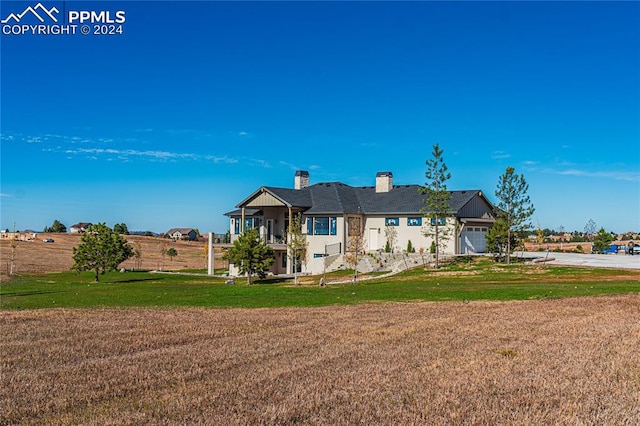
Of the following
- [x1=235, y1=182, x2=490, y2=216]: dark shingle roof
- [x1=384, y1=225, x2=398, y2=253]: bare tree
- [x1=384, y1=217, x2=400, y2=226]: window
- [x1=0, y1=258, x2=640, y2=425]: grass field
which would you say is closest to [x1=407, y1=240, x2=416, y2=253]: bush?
[x1=384, y1=225, x2=398, y2=253]: bare tree

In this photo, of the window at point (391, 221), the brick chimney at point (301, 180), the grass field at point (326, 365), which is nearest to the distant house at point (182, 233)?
the brick chimney at point (301, 180)

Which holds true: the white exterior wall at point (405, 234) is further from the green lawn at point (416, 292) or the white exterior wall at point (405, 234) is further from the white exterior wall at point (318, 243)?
the green lawn at point (416, 292)

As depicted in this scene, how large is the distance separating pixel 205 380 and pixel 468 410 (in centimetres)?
402

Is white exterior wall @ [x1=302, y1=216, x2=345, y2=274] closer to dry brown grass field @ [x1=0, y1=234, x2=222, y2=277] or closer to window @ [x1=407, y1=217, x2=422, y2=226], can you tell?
window @ [x1=407, y1=217, x2=422, y2=226]

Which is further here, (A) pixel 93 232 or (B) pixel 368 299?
(A) pixel 93 232

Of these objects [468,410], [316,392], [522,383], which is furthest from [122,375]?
[522,383]

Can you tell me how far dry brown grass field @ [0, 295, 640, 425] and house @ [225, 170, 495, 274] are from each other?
32825 millimetres

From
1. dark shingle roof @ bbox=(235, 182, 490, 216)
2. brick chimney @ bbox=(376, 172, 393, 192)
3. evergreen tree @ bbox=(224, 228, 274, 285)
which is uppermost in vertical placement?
brick chimney @ bbox=(376, 172, 393, 192)

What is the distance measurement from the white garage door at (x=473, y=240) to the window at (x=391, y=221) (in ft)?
17.9

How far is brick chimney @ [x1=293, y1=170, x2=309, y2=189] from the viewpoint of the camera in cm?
5806

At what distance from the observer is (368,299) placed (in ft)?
81.9

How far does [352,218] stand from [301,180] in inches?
343

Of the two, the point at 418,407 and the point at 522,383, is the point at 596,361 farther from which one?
the point at 418,407

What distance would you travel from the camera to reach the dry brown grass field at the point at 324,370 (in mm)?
7695
